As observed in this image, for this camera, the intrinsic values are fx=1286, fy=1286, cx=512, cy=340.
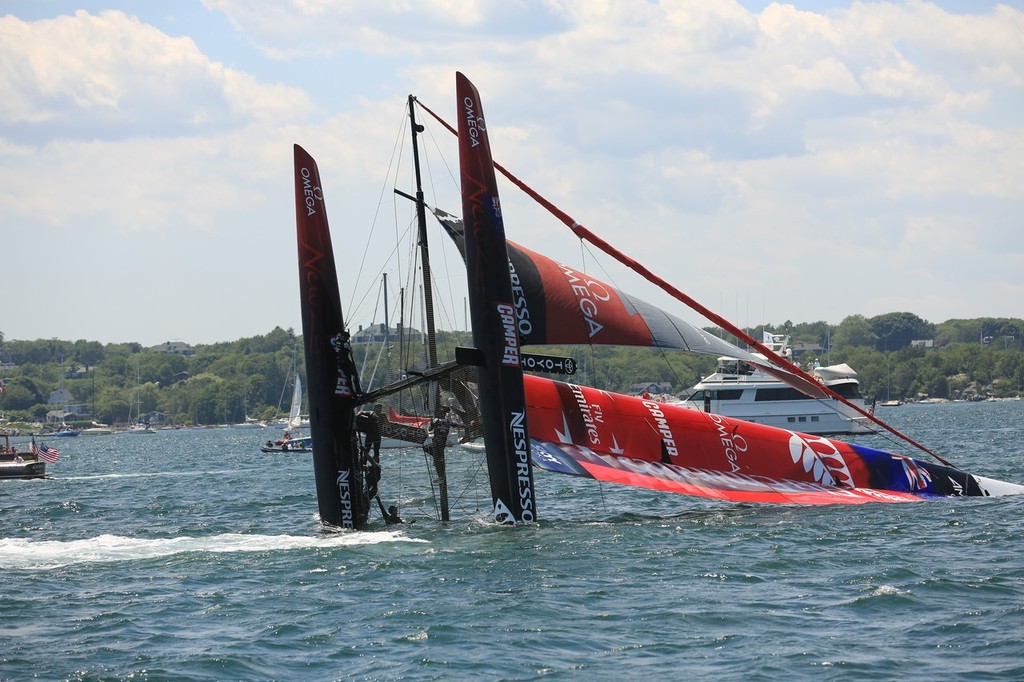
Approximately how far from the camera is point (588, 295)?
2206 centimetres

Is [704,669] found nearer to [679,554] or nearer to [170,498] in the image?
[679,554]

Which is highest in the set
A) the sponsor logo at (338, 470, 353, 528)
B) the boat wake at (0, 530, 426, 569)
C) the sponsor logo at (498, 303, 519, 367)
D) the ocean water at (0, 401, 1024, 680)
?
the sponsor logo at (498, 303, 519, 367)

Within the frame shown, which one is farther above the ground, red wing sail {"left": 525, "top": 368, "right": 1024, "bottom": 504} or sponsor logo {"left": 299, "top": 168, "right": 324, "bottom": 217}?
sponsor logo {"left": 299, "top": 168, "right": 324, "bottom": 217}

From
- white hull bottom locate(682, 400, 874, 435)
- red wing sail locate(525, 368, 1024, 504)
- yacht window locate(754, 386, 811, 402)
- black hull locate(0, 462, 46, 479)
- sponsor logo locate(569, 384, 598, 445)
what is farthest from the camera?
yacht window locate(754, 386, 811, 402)

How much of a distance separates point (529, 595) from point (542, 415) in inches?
256

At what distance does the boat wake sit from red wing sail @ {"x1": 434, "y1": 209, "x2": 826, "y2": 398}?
13.7 feet

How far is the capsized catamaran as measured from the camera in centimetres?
2002

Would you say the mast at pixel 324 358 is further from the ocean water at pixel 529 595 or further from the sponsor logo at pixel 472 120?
the sponsor logo at pixel 472 120

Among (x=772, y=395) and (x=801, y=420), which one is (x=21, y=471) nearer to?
(x=772, y=395)

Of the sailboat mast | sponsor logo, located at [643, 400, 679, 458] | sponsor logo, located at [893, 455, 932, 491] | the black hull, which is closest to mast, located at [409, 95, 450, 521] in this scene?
the sailboat mast

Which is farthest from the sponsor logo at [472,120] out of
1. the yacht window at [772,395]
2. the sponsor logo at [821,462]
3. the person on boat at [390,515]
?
the yacht window at [772,395]

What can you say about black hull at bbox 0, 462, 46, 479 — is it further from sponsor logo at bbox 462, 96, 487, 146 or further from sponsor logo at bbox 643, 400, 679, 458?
sponsor logo at bbox 462, 96, 487, 146

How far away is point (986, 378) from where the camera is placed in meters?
183

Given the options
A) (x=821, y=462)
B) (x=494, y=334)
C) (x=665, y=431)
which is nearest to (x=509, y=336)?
(x=494, y=334)
